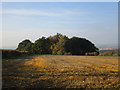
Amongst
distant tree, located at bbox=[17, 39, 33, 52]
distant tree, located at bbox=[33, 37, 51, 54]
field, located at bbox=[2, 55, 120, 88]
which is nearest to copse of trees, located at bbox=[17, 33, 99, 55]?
distant tree, located at bbox=[33, 37, 51, 54]

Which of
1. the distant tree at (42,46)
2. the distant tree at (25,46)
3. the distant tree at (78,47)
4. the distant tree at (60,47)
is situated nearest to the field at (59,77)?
the distant tree at (78,47)

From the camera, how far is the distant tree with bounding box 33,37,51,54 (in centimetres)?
6675

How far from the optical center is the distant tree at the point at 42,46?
66.8 m

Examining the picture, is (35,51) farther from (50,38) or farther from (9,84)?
(9,84)

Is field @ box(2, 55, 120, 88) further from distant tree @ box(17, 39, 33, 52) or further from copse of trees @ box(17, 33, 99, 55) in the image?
distant tree @ box(17, 39, 33, 52)

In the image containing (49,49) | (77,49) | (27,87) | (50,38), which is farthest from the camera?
(50,38)

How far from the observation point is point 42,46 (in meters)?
67.3

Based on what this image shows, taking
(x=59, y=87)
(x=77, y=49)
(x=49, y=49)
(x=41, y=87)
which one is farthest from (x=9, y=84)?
(x=49, y=49)

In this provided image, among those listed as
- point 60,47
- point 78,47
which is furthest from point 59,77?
point 60,47

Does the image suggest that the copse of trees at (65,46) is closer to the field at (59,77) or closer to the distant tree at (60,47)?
the distant tree at (60,47)

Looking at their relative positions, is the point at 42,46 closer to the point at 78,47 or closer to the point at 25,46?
the point at 25,46

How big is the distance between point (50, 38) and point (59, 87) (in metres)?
65.9

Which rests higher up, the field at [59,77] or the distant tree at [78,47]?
the distant tree at [78,47]

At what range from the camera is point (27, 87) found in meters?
5.70
